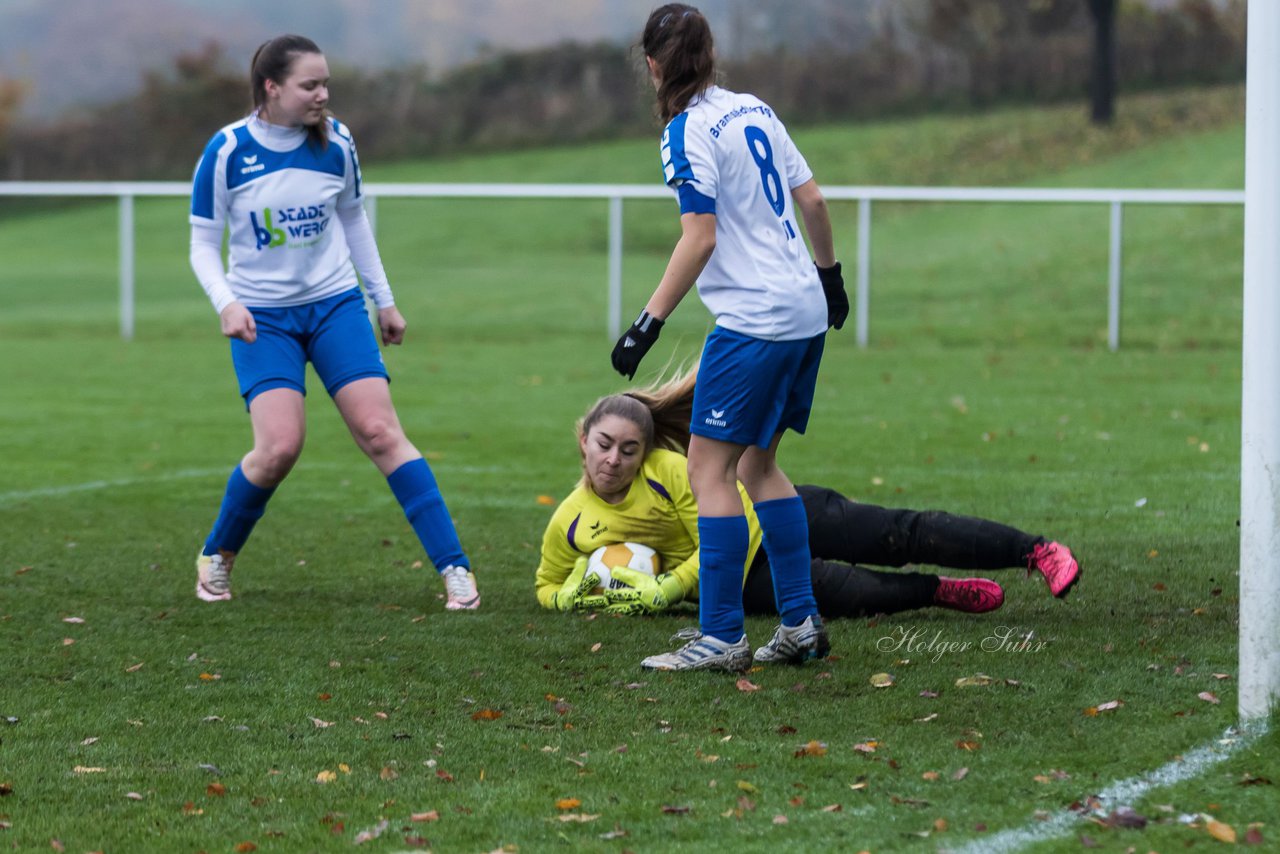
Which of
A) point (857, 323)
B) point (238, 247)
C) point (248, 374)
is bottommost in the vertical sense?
point (857, 323)

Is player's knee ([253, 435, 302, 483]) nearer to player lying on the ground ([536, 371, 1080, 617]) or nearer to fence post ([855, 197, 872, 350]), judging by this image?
player lying on the ground ([536, 371, 1080, 617])

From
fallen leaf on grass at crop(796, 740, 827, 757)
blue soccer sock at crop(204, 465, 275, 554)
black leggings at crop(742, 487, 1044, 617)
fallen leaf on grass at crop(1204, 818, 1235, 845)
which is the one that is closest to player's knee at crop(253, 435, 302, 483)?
blue soccer sock at crop(204, 465, 275, 554)

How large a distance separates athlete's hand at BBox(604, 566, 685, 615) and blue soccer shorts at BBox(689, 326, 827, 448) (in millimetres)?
1067

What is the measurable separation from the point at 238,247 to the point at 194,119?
40.0m

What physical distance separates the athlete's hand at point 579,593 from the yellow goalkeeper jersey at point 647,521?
4 centimetres

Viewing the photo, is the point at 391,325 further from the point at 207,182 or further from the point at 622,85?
the point at 622,85

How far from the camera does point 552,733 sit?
14.4 feet

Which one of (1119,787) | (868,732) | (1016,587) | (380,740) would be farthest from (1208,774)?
(1016,587)

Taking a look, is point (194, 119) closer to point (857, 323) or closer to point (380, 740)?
point (857, 323)

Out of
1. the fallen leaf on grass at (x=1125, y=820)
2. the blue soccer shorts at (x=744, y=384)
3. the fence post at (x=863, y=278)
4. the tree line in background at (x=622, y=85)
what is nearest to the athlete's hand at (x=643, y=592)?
the blue soccer shorts at (x=744, y=384)

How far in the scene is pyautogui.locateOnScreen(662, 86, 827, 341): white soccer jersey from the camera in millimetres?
4703

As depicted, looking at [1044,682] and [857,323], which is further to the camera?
[857,323]

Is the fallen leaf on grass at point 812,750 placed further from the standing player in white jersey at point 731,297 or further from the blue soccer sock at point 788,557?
the blue soccer sock at point 788,557

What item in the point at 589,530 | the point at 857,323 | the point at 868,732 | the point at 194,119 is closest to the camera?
the point at 868,732
